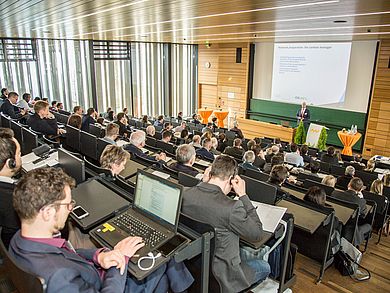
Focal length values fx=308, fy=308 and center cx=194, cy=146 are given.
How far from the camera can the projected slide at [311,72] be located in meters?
11.1

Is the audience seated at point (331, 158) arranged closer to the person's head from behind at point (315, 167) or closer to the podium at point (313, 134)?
the person's head from behind at point (315, 167)

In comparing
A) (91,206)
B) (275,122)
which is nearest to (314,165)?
(91,206)

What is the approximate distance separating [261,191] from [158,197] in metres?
1.46

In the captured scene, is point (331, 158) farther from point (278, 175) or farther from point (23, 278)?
point (23, 278)

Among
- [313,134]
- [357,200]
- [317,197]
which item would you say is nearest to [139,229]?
[317,197]

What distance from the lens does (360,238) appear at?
4.30 meters

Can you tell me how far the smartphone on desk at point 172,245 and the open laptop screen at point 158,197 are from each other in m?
0.10

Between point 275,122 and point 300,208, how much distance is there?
10.4 meters

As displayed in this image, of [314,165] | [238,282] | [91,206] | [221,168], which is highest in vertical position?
[221,168]

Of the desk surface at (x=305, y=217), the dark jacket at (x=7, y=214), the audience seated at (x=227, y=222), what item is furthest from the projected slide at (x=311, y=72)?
the dark jacket at (x=7, y=214)

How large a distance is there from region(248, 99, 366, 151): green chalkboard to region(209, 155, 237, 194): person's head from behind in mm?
10052

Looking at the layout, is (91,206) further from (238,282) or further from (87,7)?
(87,7)

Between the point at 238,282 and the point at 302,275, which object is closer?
the point at 238,282

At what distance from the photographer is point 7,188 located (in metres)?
2.31
